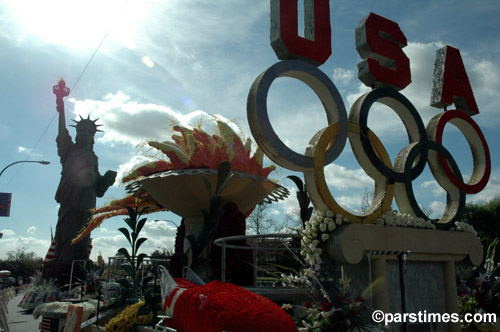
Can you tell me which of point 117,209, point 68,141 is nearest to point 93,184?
point 68,141

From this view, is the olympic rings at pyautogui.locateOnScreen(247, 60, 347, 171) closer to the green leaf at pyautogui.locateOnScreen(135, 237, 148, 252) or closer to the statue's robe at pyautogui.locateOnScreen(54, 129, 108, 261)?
the green leaf at pyautogui.locateOnScreen(135, 237, 148, 252)

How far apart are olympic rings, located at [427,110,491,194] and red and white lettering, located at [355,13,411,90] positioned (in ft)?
4.29

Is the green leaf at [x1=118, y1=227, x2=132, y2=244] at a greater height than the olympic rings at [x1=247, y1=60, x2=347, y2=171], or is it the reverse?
the olympic rings at [x1=247, y1=60, x2=347, y2=171]

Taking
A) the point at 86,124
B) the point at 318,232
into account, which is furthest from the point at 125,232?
the point at 86,124

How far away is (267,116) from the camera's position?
662 centimetres

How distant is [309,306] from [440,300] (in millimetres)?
→ 3565

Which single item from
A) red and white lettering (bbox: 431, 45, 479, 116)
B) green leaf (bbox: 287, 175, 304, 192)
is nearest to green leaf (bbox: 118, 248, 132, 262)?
green leaf (bbox: 287, 175, 304, 192)

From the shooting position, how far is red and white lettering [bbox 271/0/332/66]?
23.9 ft

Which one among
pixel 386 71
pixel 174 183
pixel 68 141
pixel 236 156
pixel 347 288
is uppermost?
pixel 68 141

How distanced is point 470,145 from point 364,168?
13.5ft

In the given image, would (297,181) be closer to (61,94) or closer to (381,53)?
(381,53)

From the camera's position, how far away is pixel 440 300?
24.7 ft

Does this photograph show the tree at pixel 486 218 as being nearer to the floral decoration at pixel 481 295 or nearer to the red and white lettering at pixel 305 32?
the floral decoration at pixel 481 295

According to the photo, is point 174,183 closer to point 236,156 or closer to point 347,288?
point 236,156
